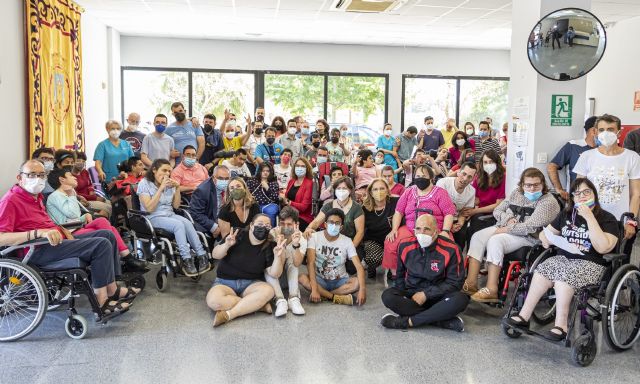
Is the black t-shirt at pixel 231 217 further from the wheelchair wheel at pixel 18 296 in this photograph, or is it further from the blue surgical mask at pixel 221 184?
the wheelchair wheel at pixel 18 296

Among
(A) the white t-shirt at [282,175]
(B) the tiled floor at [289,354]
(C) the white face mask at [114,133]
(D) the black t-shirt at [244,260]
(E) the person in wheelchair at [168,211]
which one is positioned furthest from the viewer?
(A) the white t-shirt at [282,175]

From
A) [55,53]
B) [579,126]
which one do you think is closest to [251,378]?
[579,126]

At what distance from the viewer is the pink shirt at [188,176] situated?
5.57 metres

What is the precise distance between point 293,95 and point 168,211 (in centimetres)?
648

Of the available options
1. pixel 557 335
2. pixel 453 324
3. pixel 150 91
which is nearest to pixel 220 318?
pixel 453 324

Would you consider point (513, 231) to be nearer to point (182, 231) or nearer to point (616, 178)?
point (616, 178)

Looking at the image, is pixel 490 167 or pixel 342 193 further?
pixel 490 167

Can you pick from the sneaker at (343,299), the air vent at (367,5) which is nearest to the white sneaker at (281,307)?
the sneaker at (343,299)

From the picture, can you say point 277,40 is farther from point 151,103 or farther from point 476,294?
point 476,294

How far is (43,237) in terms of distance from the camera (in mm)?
3398

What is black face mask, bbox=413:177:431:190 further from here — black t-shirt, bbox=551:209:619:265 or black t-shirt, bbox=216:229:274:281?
black t-shirt, bbox=216:229:274:281

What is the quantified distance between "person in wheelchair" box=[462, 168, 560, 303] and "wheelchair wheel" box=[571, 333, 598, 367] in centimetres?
88

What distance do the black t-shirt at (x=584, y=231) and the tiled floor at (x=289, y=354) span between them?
57cm

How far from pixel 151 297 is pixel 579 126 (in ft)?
13.0
